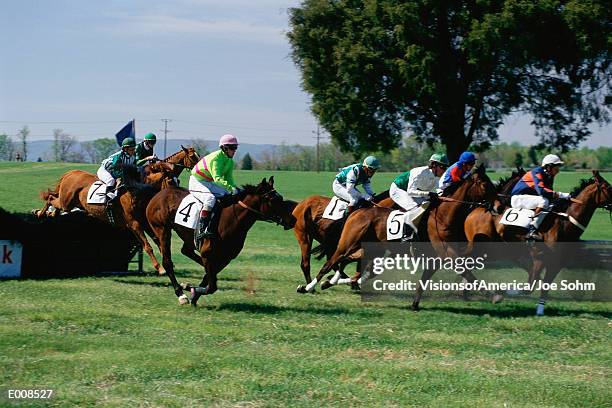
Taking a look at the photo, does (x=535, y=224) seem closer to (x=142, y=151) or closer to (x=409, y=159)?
(x=142, y=151)

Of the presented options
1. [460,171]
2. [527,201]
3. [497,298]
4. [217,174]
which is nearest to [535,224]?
[527,201]

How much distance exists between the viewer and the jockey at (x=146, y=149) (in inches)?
666

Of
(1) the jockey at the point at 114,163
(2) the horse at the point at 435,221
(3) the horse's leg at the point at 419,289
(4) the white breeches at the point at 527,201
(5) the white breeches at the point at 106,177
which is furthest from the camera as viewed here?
(5) the white breeches at the point at 106,177

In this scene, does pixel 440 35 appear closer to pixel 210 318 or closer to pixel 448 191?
pixel 448 191

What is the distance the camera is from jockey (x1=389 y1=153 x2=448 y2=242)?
13312 mm

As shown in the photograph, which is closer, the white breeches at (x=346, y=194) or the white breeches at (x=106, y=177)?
the white breeches at (x=346, y=194)

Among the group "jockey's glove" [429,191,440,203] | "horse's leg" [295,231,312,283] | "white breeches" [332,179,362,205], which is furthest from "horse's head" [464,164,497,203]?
Answer: "horse's leg" [295,231,312,283]

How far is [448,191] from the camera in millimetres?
13359

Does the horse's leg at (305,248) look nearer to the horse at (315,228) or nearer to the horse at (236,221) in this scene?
the horse at (315,228)

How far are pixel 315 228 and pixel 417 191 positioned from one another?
8.88 feet

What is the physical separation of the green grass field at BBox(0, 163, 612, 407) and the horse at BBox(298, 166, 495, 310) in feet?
2.95

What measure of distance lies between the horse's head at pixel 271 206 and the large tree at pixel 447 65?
35.5ft

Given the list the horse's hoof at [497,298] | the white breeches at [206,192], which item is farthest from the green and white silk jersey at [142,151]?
the horse's hoof at [497,298]

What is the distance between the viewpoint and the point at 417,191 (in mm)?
13414
